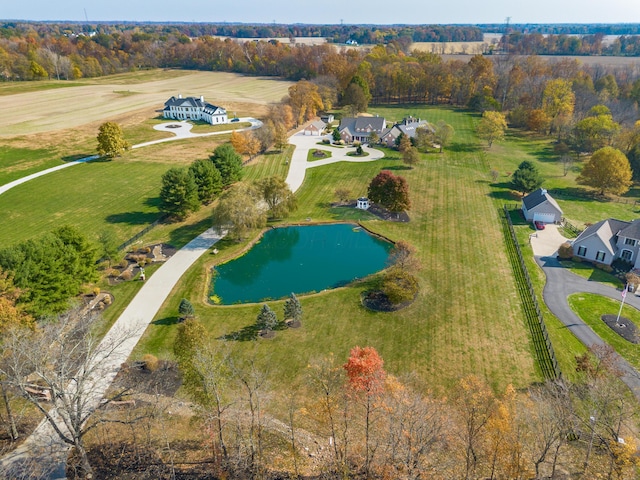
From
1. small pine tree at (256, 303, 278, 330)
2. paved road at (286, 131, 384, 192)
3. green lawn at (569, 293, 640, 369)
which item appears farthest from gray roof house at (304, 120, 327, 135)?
small pine tree at (256, 303, 278, 330)

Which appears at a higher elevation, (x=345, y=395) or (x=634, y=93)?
(x=634, y=93)

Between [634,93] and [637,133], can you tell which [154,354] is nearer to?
[637,133]

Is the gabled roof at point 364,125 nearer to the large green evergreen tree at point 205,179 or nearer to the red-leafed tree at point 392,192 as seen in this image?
the red-leafed tree at point 392,192

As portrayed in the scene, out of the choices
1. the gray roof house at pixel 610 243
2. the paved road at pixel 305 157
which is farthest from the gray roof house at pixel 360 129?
the gray roof house at pixel 610 243

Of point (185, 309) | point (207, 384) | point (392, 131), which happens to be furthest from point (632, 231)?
point (392, 131)

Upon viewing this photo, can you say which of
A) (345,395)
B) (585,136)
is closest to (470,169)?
(585,136)

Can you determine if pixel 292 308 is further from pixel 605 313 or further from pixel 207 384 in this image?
pixel 605 313
